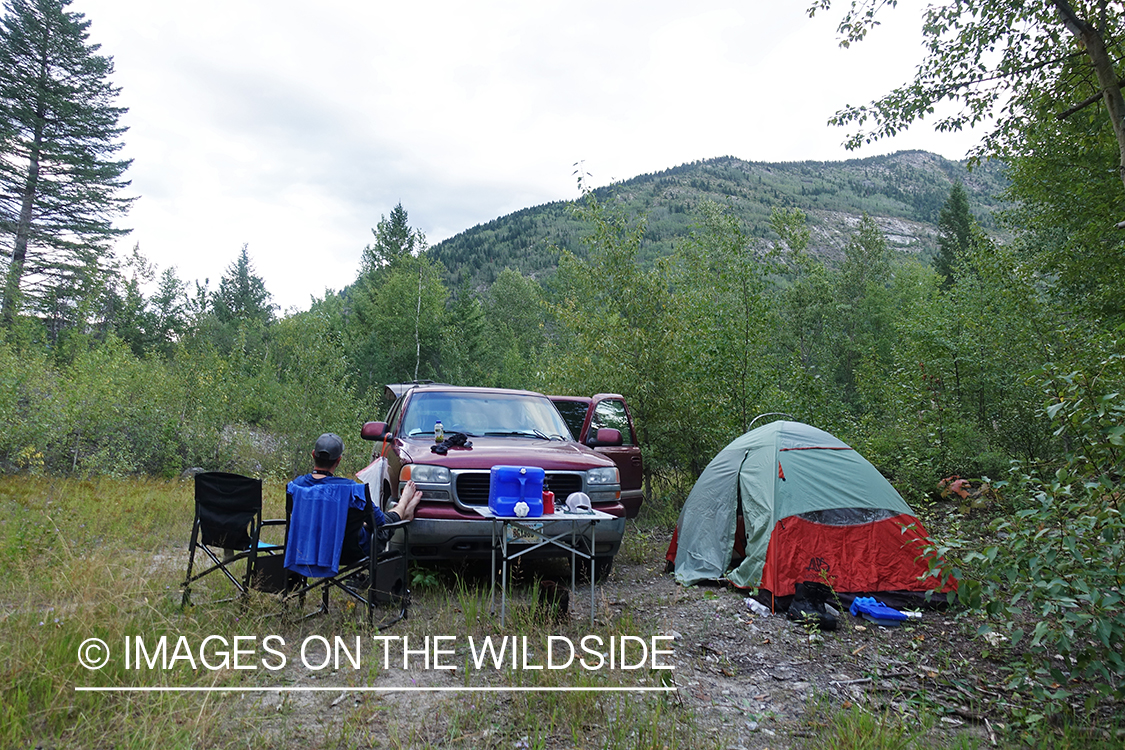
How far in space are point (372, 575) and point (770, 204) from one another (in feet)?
403

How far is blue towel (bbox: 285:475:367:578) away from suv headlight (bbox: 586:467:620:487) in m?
2.17

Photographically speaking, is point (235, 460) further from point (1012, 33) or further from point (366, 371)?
point (1012, 33)

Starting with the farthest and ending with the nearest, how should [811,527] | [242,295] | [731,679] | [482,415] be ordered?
[242,295] < [482,415] < [811,527] < [731,679]

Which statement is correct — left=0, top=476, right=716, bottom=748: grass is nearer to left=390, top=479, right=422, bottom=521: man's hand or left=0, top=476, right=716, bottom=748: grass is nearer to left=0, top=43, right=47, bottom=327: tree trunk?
left=390, top=479, right=422, bottom=521: man's hand

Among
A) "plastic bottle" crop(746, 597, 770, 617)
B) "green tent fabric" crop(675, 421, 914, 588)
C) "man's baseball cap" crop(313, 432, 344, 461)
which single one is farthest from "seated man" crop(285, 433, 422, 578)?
"green tent fabric" crop(675, 421, 914, 588)

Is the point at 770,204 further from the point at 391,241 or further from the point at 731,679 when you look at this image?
the point at 731,679

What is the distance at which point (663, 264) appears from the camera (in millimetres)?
11508

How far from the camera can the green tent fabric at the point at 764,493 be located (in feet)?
19.3

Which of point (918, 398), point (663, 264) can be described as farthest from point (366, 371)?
point (918, 398)

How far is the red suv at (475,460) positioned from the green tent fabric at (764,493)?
A: 1.23m

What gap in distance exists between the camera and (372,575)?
4328 mm

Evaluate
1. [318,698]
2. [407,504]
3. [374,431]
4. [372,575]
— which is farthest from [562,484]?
[318,698]

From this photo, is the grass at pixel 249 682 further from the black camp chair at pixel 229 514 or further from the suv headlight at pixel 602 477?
the suv headlight at pixel 602 477

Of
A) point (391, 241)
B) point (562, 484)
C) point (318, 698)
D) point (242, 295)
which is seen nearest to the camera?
point (318, 698)
